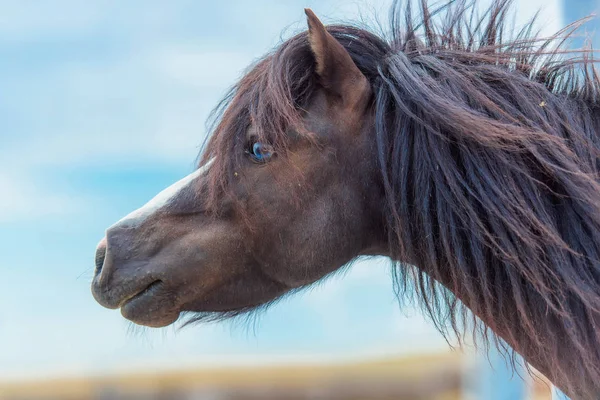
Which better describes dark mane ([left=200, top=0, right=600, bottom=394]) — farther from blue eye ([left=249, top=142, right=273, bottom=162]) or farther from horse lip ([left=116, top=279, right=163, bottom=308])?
horse lip ([left=116, top=279, right=163, bottom=308])

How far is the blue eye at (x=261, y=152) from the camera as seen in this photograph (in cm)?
154

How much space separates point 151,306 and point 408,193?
0.74m

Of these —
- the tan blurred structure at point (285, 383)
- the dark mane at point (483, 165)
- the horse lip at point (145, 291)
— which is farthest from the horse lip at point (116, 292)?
the tan blurred structure at point (285, 383)

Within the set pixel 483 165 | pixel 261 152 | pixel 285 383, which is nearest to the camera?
pixel 483 165

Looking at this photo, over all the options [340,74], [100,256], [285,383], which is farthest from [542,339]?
[285,383]

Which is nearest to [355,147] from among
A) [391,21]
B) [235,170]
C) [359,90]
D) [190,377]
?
[359,90]

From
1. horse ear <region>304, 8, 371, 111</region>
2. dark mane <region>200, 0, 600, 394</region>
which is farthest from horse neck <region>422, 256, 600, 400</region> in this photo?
horse ear <region>304, 8, 371, 111</region>

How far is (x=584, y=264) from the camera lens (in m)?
1.35

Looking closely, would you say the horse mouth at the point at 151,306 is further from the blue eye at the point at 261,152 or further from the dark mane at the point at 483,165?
the blue eye at the point at 261,152

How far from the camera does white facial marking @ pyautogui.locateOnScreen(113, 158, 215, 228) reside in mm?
1571

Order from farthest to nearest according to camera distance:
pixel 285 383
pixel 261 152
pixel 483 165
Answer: pixel 285 383 → pixel 261 152 → pixel 483 165

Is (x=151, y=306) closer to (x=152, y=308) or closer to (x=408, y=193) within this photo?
(x=152, y=308)

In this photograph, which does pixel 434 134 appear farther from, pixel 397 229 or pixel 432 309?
pixel 432 309

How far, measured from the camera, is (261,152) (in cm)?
155
